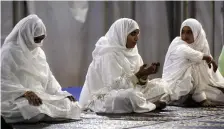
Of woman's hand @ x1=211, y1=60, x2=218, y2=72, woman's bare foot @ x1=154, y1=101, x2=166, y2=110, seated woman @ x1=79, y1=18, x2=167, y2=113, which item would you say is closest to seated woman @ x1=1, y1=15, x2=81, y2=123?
seated woman @ x1=79, y1=18, x2=167, y2=113

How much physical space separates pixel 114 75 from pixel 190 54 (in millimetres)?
1210

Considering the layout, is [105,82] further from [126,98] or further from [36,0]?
[36,0]

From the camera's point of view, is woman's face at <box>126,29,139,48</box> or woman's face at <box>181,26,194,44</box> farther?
woman's face at <box>181,26,194,44</box>

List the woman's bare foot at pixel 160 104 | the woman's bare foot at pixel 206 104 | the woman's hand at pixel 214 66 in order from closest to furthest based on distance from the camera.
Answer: the woman's bare foot at pixel 160 104
the woman's bare foot at pixel 206 104
the woman's hand at pixel 214 66

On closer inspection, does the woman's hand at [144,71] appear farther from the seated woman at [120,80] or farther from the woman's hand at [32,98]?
the woman's hand at [32,98]

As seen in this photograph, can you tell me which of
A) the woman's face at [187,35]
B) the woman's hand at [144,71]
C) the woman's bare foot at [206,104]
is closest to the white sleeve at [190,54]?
the woman's face at [187,35]

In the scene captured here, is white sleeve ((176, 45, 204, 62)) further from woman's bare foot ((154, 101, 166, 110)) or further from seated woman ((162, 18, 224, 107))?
woman's bare foot ((154, 101, 166, 110))

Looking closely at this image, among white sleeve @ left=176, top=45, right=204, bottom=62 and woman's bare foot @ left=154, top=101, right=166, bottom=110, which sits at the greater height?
white sleeve @ left=176, top=45, right=204, bottom=62

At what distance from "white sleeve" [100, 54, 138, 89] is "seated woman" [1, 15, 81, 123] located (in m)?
0.67

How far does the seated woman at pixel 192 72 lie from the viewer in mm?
6227

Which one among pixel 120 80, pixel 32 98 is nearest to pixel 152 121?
pixel 120 80

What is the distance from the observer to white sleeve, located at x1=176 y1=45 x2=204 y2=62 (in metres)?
6.20

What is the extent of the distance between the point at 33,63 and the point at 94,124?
80 centimetres

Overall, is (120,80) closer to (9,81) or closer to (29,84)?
(29,84)
